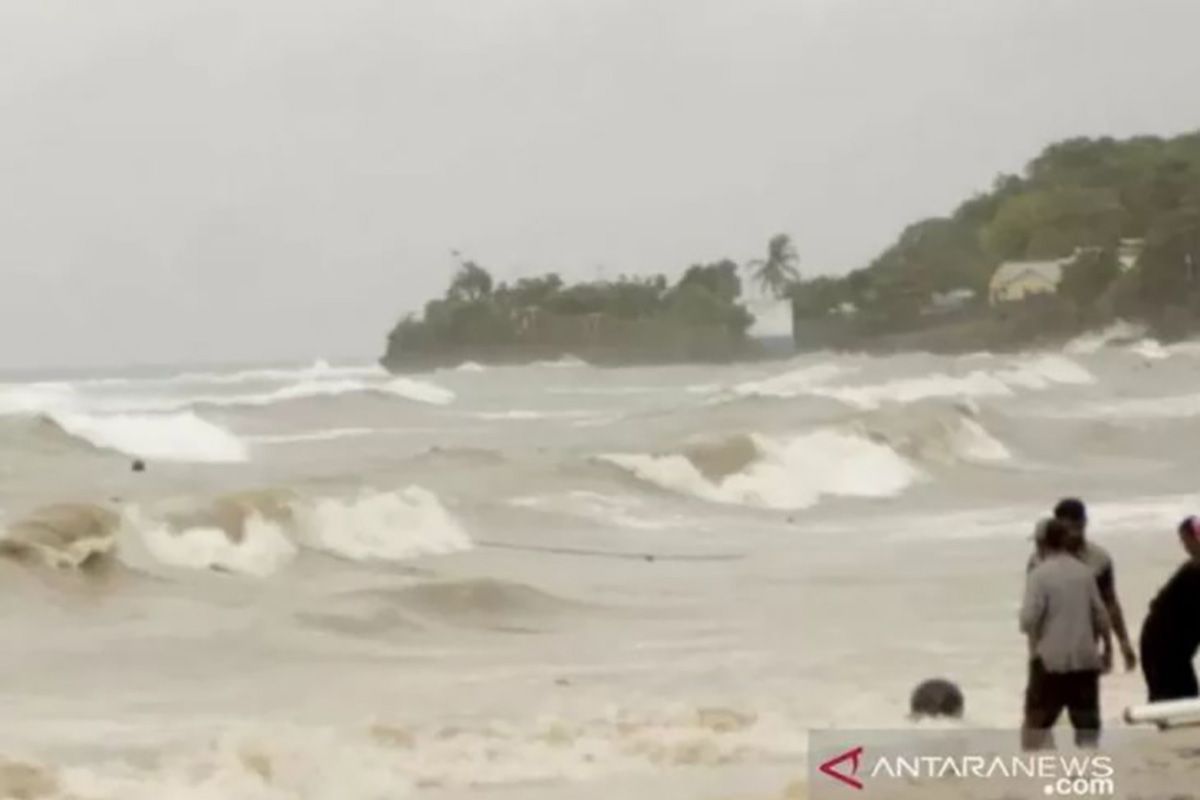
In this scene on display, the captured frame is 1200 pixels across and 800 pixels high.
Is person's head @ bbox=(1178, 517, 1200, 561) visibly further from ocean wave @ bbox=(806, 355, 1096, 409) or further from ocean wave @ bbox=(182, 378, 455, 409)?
ocean wave @ bbox=(806, 355, 1096, 409)

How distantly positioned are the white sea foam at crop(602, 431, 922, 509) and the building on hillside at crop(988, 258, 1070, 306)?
40.5 m

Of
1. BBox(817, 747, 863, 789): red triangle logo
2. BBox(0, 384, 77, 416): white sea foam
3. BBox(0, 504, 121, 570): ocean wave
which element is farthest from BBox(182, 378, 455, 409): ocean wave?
BBox(817, 747, 863, 789): red triangle logo

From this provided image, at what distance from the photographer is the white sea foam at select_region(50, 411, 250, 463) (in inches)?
1003

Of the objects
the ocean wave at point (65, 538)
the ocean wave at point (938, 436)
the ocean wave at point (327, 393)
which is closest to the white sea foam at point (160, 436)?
the ocean wave at point (327, 393)

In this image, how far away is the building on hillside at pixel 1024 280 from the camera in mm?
64500

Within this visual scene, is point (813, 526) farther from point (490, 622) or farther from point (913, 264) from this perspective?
point (913, 264)

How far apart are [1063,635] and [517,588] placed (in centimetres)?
744

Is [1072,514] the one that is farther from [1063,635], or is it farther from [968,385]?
[968,385]

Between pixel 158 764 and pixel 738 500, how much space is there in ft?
46.6

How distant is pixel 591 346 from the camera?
49.0m

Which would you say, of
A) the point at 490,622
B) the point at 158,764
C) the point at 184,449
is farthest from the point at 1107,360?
the point at 158,764

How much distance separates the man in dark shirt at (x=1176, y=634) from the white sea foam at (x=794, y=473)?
48.4 feet

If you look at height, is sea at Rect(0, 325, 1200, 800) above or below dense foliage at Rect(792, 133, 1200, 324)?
below

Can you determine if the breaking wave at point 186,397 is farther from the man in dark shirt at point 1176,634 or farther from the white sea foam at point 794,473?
the man in dark shirt at point 1176,634
